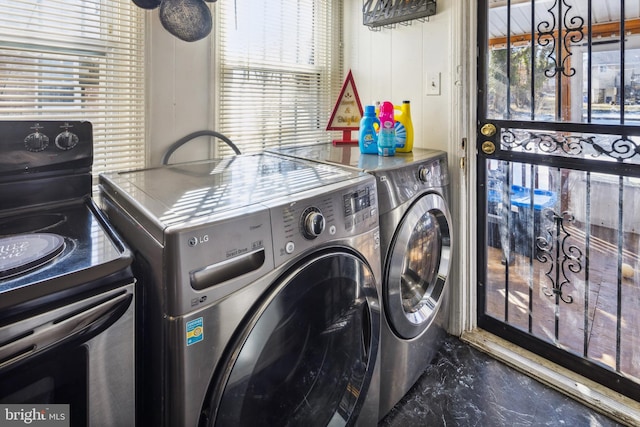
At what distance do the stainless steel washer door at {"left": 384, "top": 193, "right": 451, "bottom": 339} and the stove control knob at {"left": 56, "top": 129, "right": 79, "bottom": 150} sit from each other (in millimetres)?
1176

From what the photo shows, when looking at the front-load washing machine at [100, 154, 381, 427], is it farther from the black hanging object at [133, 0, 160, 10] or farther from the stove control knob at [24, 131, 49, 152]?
the black hanging object at [133, 0, 160, 10]

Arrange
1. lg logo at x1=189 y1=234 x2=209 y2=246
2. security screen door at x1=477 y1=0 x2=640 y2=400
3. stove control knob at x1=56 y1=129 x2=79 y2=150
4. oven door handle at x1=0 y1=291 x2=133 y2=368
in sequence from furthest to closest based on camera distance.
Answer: security screen door at x1=477 y1=0 x2=640 y2=400, stove control knob at x1=56 y1=129 x2=79 y2=150, lg logo at x1=189 y1=234 x2=209 y2=246, oven door handle at x1=0 y1=291 x2=133 y2=368

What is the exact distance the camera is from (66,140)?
1267 mm

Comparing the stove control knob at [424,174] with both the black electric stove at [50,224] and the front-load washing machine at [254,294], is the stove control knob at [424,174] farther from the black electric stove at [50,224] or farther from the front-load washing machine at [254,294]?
the black electric stove at [50,224]

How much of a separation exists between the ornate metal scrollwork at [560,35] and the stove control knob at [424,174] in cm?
71

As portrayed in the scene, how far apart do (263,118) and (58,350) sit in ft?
5.32

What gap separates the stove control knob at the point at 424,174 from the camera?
1619 millimetres

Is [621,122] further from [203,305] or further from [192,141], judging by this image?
[192,141]

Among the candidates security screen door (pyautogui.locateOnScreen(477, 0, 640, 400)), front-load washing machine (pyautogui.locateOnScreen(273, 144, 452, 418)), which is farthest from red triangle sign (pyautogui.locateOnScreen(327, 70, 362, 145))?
security screen door (pyautogui.locateOnScreen(477, 0, 640, 400))

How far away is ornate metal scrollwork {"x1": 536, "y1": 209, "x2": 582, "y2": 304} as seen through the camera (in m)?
1.78

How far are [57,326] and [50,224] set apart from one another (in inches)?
19.5

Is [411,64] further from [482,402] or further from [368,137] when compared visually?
[482,402]

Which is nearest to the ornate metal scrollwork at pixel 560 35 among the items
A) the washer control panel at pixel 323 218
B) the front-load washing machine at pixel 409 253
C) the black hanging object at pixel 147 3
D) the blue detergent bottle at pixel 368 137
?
the front-load washing machine at pixel 409 253

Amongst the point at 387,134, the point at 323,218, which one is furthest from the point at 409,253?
the point at 323,218
